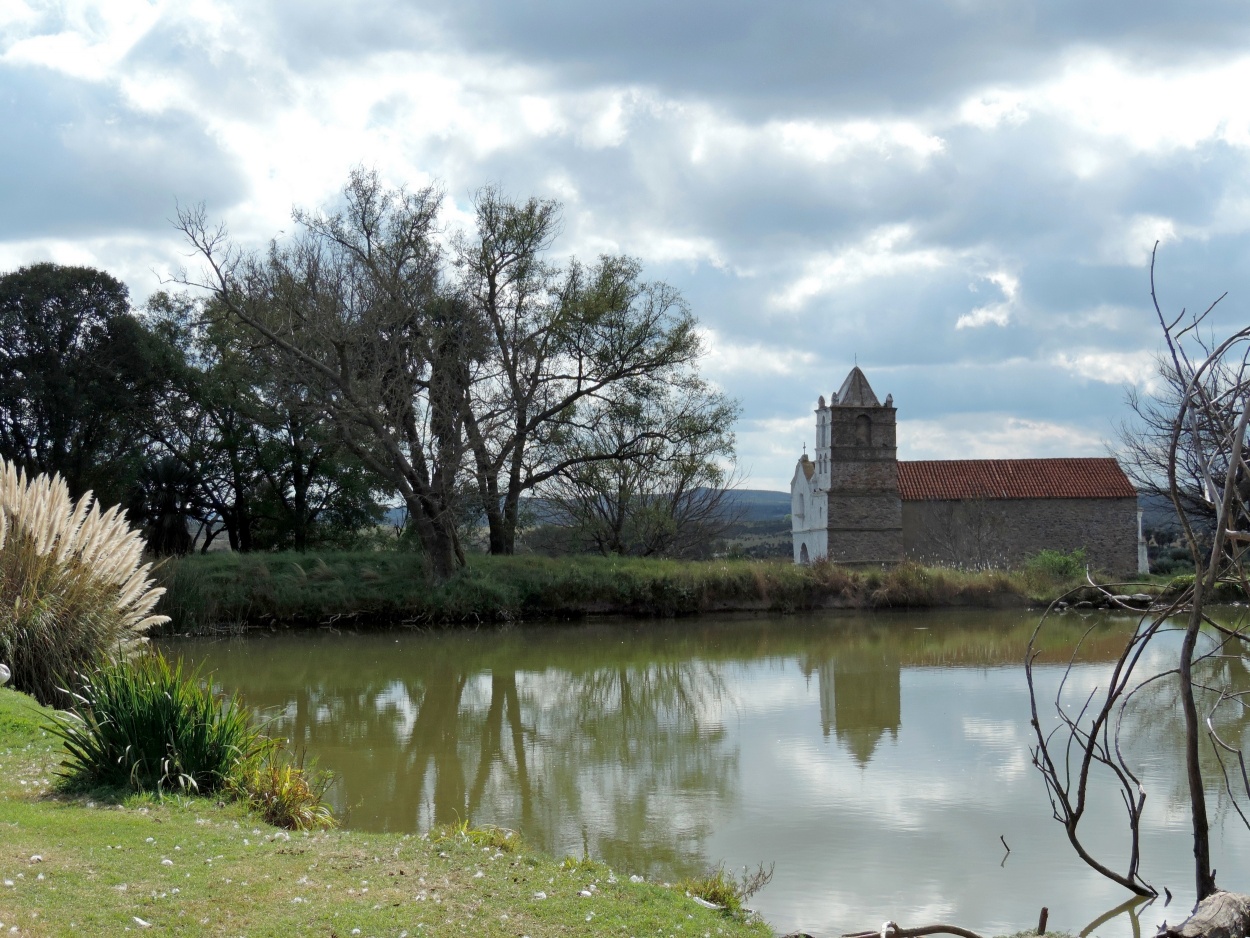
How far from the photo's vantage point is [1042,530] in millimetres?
44156

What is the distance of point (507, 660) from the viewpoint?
19.6 meters

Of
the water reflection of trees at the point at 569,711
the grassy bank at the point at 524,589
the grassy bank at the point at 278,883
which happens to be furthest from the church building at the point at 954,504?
the grassy bank at the point at 278,883

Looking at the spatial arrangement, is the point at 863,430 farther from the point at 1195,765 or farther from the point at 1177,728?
the point at 1195,765

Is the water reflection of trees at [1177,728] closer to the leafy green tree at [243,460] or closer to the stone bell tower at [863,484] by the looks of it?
the leafy green tree at [243,460]

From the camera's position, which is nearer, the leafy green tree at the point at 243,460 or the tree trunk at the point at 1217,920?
the tree trunk at the point at 1217,920

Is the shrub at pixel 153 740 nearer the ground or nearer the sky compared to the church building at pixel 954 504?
nearer the ground

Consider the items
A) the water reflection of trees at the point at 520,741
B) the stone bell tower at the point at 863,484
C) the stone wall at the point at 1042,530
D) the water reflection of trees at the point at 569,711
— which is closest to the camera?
the water reflection of trees at the point at 520,741

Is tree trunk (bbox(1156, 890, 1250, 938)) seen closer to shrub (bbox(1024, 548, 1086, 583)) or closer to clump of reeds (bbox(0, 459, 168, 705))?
clump of reeds (bbox(0, 459, 168, 705))

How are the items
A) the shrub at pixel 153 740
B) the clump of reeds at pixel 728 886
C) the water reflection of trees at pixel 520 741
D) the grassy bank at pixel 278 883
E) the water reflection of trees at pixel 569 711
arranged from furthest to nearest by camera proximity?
the water reflection of trees at pixel 569 711, the water reflection of trees at pixel 520 741, the shrub at pixel 153 740, the clump of reeds at pixel 728 886, the grassy bank at pixel 278 883

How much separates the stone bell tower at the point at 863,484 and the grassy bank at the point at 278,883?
39522mm

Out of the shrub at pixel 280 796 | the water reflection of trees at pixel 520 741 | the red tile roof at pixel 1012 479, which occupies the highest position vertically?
the red tile roof at pixel 1012 479

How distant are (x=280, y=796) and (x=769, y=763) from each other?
16.6ft

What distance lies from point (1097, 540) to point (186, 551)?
33384mm

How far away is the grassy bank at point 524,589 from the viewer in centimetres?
2525
